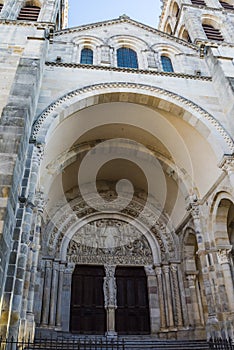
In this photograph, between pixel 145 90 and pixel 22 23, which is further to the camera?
pixel 22 23

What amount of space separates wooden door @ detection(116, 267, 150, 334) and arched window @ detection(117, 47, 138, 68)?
7380 mm

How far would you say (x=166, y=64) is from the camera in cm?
1088

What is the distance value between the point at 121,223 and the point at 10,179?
6.79 m

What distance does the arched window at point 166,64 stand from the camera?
1062 centimetres

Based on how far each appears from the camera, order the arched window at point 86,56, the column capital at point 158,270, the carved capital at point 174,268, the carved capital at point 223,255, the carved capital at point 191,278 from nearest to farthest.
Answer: the carved capital at point 223,255 → the carved capital at point 191,278 → the carved capital at point 174,268 → the column capital at point 158,270 → the arched window at point 86,56

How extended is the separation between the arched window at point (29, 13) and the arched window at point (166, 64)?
590 cm

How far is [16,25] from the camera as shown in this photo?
1034 cm

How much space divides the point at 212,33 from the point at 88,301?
12.9 metres

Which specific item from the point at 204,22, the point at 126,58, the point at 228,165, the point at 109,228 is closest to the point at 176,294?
the point at 109,228

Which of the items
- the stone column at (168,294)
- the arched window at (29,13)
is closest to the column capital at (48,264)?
the stone column at (168,294)

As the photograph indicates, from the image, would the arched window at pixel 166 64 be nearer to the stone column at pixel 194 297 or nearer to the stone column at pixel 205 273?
the stone column at pixel 205 273

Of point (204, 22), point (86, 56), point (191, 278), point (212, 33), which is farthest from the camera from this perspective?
point (204, 22)

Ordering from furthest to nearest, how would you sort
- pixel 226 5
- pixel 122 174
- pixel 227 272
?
pixel 226 5
pixel 122 174
pixel 227 272

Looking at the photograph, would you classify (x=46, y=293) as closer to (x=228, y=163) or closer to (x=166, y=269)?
(x=166, y=269)
